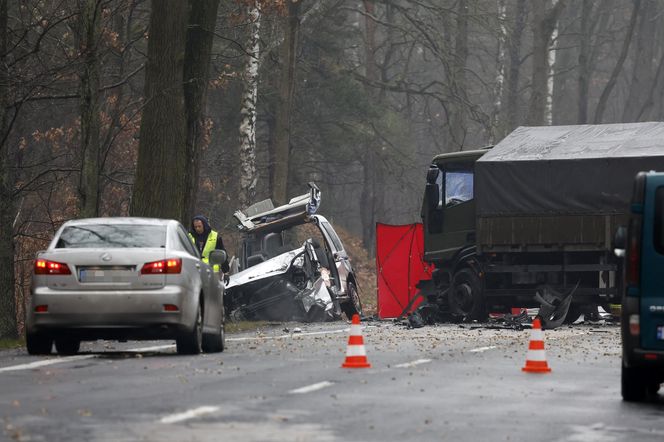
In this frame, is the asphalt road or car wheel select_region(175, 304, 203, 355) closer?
the asphalt road

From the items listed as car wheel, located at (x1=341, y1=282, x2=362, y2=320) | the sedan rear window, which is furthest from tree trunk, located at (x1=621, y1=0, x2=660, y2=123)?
the sedan rear window

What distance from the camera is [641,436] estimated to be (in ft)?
37.5

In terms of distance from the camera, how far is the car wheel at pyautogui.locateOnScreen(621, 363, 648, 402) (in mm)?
14055

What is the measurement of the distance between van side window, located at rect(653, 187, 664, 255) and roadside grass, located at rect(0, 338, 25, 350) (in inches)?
384

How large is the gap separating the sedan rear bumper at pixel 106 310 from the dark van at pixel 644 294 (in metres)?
5.67

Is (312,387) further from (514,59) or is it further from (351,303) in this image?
(514,59)

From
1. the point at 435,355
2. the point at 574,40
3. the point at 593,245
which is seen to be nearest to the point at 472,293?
the point at 593,245

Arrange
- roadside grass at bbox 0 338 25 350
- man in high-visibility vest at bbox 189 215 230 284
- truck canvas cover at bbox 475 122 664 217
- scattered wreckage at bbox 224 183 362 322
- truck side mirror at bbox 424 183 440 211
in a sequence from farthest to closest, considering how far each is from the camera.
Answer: truck side mirror at bbox 424 183 440 211, scattered wreckage at bbox 224 183 362 322, truck canvas cover at bbox 475 122 664 217, man in high-visibility vest at bbox 189 215 230 284, roadside grass at bbox 0 338 25 350

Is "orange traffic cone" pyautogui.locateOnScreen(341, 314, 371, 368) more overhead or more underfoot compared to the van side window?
more underfoot

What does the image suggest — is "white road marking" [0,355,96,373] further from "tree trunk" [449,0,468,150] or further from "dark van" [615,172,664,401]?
"tree trunk" [449,0,468,150]

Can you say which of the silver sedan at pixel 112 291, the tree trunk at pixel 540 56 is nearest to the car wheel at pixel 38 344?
the silver sedan at pixel 112 291

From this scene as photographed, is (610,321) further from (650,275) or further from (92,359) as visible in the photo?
(650,275)

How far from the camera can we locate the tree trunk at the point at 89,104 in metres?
25.9

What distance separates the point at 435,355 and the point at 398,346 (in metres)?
2.03
